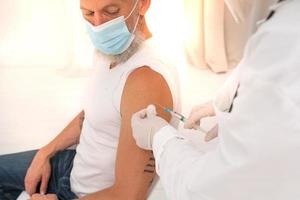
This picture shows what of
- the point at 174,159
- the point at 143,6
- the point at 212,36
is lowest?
the point at 212,36

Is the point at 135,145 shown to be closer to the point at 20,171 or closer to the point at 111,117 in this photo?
the point at 111,117

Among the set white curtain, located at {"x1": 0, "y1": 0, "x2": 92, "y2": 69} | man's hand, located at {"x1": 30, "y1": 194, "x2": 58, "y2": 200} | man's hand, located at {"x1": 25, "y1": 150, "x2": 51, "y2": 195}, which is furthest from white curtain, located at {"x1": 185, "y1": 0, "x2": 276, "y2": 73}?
man's hand, located at {"x1": 30, "y1": 194, "x2": 58, "y2": 200}

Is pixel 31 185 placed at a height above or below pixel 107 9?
below

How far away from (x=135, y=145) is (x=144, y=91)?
140 millimetres

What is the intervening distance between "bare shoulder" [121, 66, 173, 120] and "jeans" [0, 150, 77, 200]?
42 cm

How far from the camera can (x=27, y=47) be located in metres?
3.31

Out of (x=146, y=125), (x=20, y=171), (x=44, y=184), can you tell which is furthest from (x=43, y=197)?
(x=146, y=125)

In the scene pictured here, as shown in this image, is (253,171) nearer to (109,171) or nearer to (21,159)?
(109,171)

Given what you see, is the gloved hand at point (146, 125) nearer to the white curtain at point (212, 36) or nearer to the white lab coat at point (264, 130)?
the white lab coat at point (264, 130)

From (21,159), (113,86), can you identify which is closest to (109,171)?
(113,86)

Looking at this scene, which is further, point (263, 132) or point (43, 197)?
point (43, 197)

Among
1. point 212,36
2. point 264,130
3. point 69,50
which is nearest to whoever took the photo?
point 264,130

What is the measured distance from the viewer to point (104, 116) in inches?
46.4

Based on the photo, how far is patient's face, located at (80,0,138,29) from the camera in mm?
1184
